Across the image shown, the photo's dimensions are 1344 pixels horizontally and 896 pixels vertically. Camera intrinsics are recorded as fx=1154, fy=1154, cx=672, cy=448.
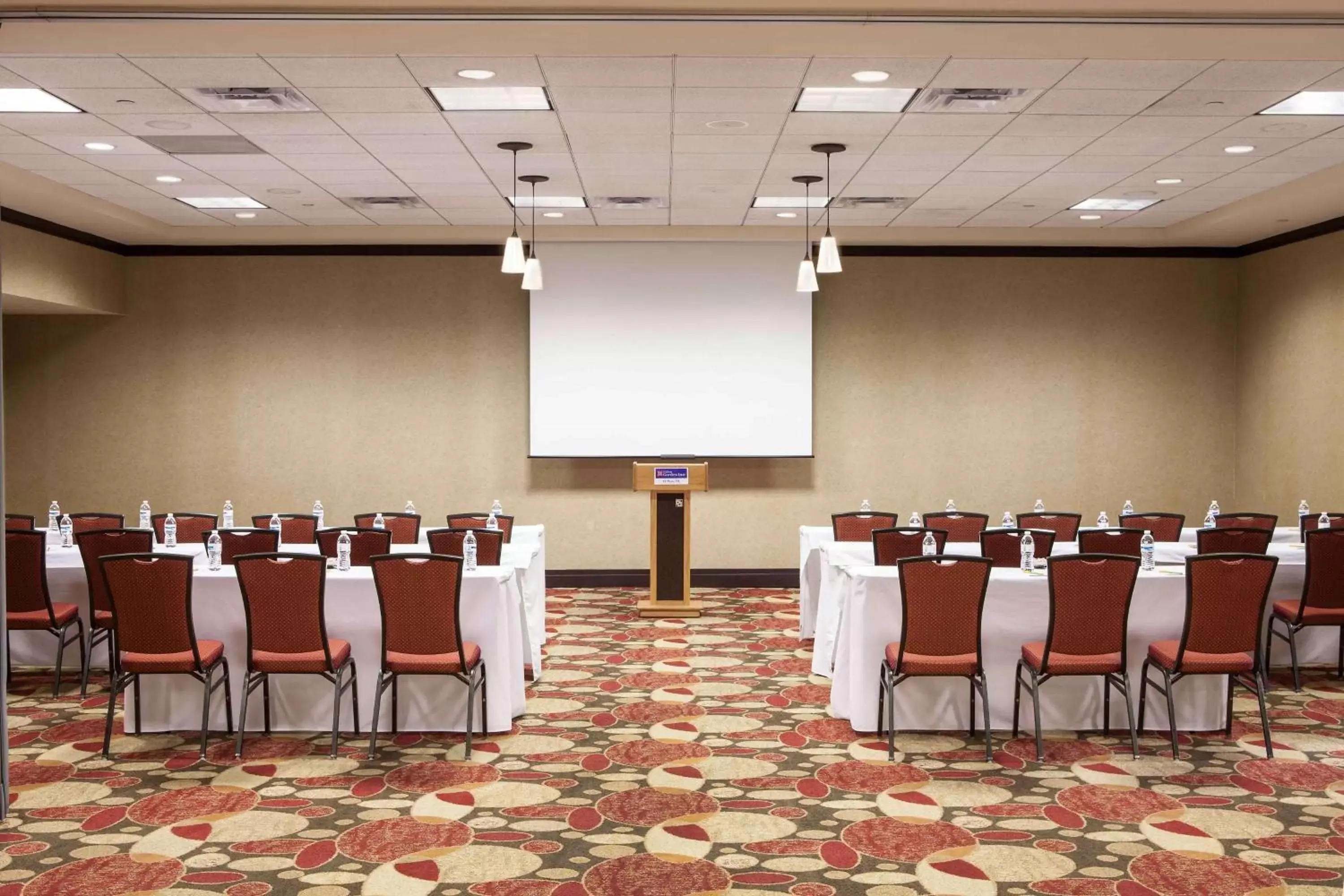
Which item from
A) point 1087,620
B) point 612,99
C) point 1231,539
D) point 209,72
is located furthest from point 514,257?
point 1231,539

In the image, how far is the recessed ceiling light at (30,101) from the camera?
257 inches

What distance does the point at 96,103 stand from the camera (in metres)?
6.76

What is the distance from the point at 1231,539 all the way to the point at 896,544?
2260 millimetres

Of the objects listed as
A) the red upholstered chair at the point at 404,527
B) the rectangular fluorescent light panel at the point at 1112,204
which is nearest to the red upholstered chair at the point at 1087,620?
the red upholstered chair at the point at 404,527

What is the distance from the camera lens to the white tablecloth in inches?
248

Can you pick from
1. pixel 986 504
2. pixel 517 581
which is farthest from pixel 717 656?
pixel 986 504

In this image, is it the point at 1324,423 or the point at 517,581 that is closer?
the point at 517,581

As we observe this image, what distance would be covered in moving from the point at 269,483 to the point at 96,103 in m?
6.14

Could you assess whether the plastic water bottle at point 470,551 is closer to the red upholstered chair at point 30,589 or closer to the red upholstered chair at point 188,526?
the red upholstered chair at point 30,589

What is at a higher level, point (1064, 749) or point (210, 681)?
point (210, 681)

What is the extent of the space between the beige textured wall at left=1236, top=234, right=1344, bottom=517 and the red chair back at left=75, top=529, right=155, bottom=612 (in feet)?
32.2

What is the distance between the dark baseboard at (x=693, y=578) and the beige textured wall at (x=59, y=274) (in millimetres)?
5330

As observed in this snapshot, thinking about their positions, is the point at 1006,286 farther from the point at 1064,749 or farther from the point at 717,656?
the point at 1064,749

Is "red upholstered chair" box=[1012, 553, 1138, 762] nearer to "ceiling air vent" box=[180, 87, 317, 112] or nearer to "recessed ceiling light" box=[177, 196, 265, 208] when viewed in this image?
"ceiling air vent" box=[180, 87, 317, 112]
